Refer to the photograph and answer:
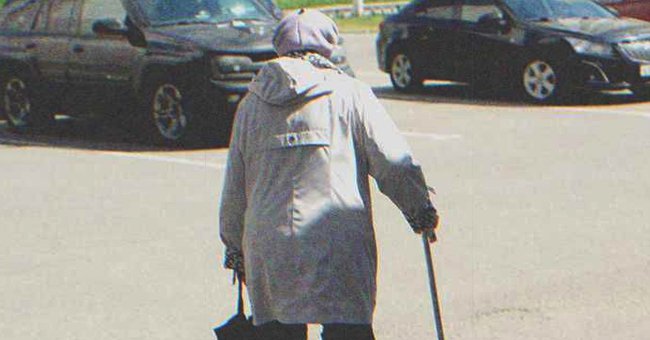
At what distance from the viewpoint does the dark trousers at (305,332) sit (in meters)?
4.66

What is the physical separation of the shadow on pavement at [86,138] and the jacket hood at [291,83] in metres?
9.94

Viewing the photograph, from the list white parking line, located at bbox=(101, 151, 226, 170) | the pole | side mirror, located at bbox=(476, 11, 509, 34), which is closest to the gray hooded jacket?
white parking line, located at bbox=(101, 151, 226, 170)

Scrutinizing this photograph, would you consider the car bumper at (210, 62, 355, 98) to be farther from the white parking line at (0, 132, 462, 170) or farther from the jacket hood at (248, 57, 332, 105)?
the jacket hood at (248, 57, 332, 105)

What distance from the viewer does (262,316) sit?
4.73m

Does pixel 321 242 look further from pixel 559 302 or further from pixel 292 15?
pixel 559 302

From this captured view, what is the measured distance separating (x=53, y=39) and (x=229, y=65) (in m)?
2.56

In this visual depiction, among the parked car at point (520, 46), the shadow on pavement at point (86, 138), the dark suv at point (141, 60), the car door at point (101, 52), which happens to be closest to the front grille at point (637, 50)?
the parked car at point (520, 46)

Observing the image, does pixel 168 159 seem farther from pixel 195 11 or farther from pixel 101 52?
pixel 195 11

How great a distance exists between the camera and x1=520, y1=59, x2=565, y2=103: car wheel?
57.2 ft

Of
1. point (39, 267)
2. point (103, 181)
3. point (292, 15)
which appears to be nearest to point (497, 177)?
point (103, 181)

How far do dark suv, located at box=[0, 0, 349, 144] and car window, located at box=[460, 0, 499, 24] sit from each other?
379cm

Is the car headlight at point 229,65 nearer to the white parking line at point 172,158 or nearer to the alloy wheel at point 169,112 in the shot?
the alloy wheel at point 169,112

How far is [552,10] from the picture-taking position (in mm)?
18312

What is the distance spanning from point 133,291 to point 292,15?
3.48 metres
